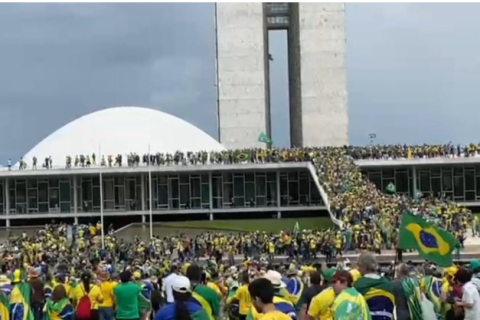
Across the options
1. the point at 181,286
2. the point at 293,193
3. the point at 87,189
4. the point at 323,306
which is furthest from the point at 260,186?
the point at 181,286

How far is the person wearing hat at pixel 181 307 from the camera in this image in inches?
220

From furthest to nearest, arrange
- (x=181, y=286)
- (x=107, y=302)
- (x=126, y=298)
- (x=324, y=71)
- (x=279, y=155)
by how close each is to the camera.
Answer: (x=324, y=71) < (x=279, y=155) < (x=107, y=302) < (x=126, y=298) < (x=181, y=286)

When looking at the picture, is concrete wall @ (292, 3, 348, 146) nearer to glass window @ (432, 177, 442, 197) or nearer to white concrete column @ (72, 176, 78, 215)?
glass window @ (432, 177, 442, 197)

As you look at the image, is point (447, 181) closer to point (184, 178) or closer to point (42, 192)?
point (184, 178)

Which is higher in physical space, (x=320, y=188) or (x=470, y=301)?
(x=470, y=301)

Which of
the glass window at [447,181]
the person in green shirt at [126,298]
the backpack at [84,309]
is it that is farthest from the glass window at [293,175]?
the backpack at [84,309]

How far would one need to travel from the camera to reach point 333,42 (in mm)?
63438

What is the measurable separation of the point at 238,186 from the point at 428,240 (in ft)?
124

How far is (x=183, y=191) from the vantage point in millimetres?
49156

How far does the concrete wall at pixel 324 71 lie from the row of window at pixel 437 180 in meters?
13.5

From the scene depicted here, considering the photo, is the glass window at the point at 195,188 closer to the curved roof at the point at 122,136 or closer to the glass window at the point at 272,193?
the glass window at the point at 272,193

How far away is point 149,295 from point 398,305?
3997 millimetres

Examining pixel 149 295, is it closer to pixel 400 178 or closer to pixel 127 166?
pixel 127 166

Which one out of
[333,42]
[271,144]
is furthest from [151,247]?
[333,42]
